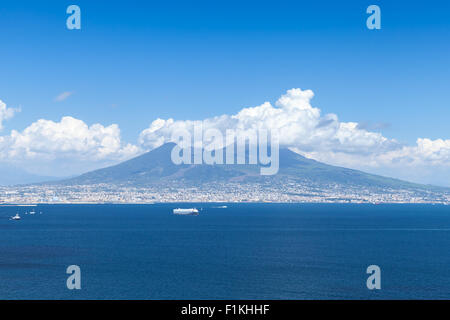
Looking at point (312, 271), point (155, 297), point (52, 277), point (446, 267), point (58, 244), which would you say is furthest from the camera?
point (58, 244)

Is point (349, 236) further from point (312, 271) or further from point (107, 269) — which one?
point (107, 269)

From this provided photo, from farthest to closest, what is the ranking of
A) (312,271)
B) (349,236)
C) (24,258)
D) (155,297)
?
(349,236) → (24,258) → (312,271) → (155,297)

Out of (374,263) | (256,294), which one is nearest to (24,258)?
(256,294)

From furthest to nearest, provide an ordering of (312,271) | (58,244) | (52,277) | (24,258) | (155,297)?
(58,244)
(24,258)
(312,271)
(52,277)
(155,297)
